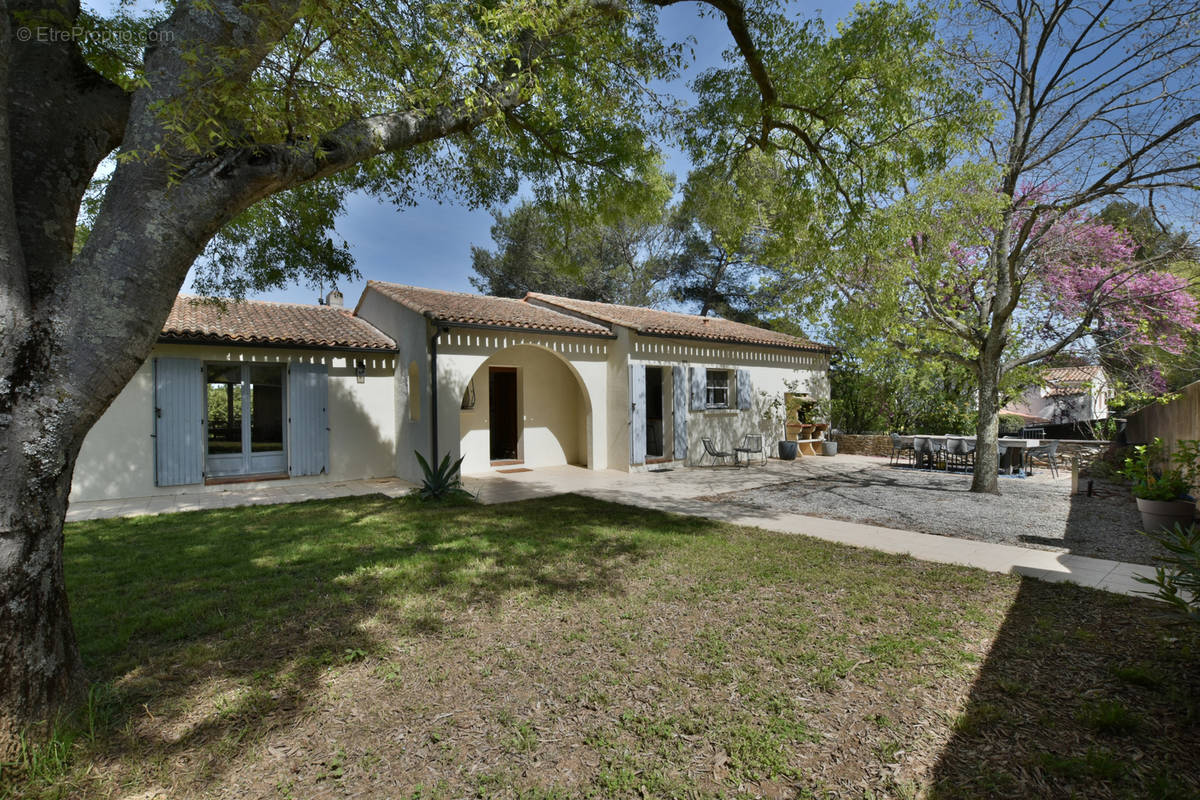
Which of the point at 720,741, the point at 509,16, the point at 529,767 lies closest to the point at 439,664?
the point at 529,767

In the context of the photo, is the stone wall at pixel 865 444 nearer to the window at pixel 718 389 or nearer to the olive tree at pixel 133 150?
the window at pixel 718 389

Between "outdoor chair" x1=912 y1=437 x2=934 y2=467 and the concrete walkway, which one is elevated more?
"outdoor chair" x1=912 y1=437 x2=934 y2=467

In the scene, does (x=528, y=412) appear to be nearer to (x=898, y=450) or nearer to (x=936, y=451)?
(x=898, y=450)

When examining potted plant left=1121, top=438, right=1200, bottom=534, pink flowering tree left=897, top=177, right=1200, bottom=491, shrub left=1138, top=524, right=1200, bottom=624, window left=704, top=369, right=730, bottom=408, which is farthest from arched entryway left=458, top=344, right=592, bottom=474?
shrub left=1138, top=524, right=1200, bottom=624

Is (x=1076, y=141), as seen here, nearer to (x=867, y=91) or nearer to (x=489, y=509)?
(x=867, y=91)

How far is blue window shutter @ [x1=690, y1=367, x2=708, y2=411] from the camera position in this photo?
14.0m

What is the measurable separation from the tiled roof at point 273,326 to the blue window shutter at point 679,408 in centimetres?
679

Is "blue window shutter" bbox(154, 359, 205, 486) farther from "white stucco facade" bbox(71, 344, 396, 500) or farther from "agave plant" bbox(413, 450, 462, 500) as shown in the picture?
"agave plant" bbox(413, 450, 462, 500)

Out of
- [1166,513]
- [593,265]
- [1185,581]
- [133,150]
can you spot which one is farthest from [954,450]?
[593,265]

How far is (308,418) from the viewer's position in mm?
10867

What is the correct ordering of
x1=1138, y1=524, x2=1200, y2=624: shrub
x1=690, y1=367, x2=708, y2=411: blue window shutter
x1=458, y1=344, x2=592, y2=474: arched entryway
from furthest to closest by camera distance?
x1=690, y1=367, x2=708, y2=411: blue window shutter, x1=458, y1=344, x2=592, y2=474: arched entryway, x1=1138, y1=524, x2=1200, y2=624: shrub

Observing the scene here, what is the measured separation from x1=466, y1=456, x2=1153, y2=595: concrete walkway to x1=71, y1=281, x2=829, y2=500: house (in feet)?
3.93

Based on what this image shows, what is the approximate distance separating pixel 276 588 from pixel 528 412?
9114 millimetres

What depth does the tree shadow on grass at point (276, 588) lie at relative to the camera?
2.99 m
